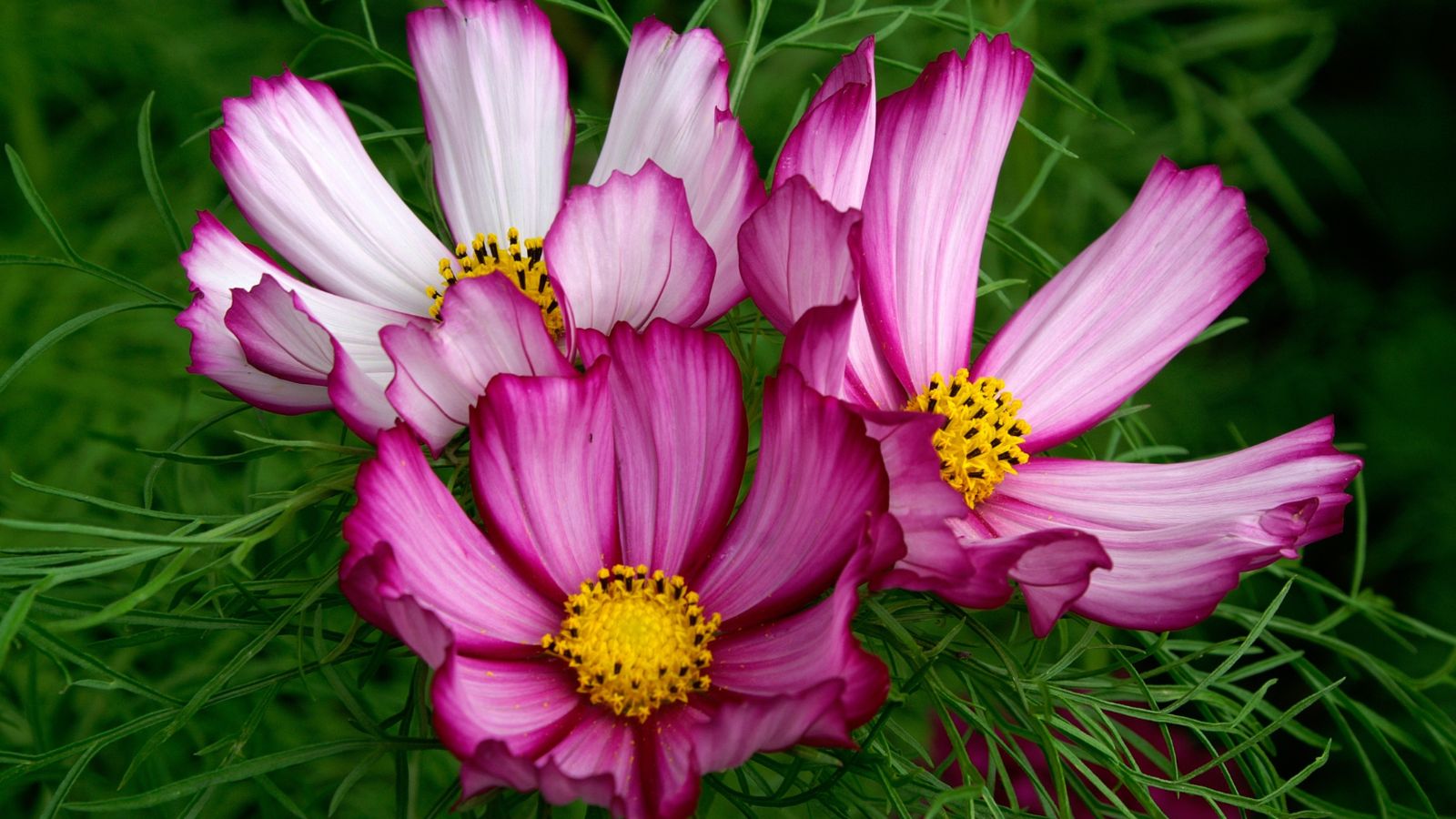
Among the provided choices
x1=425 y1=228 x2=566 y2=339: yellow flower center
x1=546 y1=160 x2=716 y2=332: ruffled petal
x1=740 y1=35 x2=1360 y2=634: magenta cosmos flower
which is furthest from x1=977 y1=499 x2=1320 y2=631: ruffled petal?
x1=425 y1=228 x2=566 y2=339: yellow flower center

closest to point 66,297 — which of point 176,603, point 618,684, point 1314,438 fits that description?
point 176,603

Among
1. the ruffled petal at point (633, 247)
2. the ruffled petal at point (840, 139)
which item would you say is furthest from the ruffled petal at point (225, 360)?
the ruffled petal at point (840, 139)

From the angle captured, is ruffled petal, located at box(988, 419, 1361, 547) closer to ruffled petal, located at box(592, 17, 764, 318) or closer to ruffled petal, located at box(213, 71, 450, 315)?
ruffled petal, located at box(592, 17, 764, 318)

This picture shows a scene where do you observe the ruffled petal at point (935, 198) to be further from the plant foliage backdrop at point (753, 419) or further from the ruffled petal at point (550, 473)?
the ruffled petal at point (550, 473)

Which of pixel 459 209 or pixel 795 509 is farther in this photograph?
pixel 459 209

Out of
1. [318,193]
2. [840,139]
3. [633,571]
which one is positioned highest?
[840,139]

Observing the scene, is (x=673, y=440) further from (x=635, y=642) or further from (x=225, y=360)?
(x=225, y=360)

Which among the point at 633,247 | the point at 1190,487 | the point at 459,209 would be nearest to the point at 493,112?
the point at 459,209
